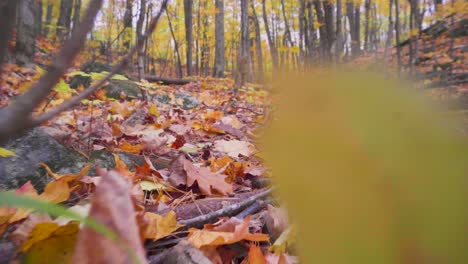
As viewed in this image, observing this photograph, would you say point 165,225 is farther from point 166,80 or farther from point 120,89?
point 166,80

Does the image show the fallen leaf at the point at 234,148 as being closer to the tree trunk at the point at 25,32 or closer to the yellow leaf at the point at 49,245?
the yellow leaf at the point at 49,245

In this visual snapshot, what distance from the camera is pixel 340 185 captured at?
191mm

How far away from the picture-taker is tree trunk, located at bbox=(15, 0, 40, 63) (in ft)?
17.7

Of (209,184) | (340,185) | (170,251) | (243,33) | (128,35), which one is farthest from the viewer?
(128,35)

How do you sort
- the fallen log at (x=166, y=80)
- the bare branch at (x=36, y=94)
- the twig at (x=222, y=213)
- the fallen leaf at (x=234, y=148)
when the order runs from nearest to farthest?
the bare branch at (x=36, y=94), the twig at (x=222, y=213), the fallen leaf at (x=234, y=148), the fallen log at (x=166, y=80)

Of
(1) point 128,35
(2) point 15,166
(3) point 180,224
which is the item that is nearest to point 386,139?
(3) point 180,224

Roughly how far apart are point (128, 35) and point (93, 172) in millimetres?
10652

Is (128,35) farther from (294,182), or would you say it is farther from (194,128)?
(294,182)

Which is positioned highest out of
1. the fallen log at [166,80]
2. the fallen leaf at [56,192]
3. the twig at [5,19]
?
the fallen log at [166,80]

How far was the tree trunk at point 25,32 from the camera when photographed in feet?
17.7

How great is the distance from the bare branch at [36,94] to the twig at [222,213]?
0.55m

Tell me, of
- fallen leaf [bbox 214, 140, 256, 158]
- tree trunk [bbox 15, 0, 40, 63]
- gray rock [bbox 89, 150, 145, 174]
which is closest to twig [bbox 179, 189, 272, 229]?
gray rock [bbox 89, 150, 145, 174]

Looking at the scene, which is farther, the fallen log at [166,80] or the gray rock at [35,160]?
the fallen log at [166,80]

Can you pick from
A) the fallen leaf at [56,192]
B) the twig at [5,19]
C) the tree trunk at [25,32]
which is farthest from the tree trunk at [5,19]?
the tree trunk at [25,32]
